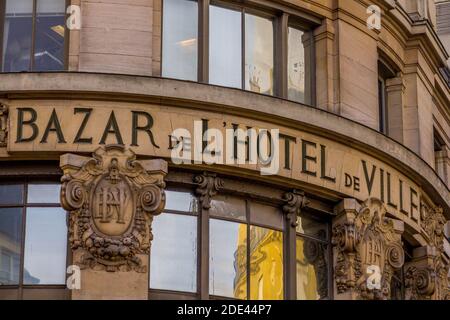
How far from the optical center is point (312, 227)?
44375 mm

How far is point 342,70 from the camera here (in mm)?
45562

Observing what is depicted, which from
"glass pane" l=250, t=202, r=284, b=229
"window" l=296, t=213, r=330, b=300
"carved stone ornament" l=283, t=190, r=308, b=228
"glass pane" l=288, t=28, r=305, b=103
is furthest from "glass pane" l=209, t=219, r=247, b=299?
"glass pane" l=288, t=28, r=305, b=103

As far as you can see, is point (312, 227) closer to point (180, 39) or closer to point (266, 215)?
point (266, 215)

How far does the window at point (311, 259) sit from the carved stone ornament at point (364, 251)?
33 centimetres

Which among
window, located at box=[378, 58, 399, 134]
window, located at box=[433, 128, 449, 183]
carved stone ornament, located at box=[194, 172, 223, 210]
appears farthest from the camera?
window, located at box=[433, 128, 449, 183]

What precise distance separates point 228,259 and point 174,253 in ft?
4.58

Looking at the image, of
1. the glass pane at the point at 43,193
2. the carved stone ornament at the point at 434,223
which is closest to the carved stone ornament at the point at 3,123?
the glass pane at the point at 43,193

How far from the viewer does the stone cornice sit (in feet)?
136

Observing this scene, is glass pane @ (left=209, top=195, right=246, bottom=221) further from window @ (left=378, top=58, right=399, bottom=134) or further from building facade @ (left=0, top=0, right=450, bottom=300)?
window @ (left=378, top=58, right=399, bottom=134)

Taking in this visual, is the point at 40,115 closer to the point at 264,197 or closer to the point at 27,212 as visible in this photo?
the point at 27,212

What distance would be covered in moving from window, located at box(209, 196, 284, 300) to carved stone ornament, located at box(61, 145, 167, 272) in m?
2.02

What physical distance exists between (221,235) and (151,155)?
2629mm

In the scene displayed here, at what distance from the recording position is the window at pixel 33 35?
141 feet

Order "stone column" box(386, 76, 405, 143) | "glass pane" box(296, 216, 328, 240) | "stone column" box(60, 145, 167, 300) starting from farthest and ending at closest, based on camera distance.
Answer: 1. "stone column" box(386, 76, 405, 143)
2. "glass pane" box(296, 216, 328, 240)
3. "stone column" box(60, 145, 167, 300)
